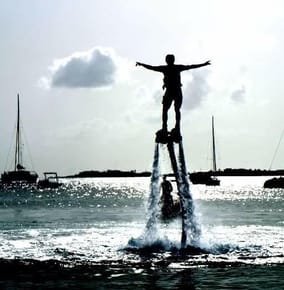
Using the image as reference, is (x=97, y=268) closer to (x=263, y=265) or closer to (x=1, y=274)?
(x=1, y=274)

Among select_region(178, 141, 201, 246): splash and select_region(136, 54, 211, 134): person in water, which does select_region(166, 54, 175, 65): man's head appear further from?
select_region(178, 141, 201, 246): splash

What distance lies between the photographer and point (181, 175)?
2858 centimetres

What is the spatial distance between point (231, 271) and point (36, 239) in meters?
17.5

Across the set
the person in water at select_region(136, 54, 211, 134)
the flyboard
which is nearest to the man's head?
the person in water at select_region(136, 54, 211, 134)

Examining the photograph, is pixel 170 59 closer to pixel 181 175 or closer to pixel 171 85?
pixel 171 85

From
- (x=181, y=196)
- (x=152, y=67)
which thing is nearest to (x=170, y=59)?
(x=152, y=67)

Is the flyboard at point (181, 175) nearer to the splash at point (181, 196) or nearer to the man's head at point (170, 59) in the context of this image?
the splash at point (181, 196)

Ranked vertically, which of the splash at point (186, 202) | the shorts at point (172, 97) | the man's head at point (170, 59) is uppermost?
the man's head at point (170, 59)

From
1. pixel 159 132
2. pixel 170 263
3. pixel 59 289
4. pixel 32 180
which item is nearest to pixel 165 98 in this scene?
pixel 159 132

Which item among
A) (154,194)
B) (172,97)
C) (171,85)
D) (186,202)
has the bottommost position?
(186,202)

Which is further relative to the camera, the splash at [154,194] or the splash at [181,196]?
the splash at [154,194]

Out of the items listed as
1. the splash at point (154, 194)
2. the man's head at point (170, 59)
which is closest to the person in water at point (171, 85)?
the man's head at point (170, 59)

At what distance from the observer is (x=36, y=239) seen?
129ft

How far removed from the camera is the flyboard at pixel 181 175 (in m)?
27.5
